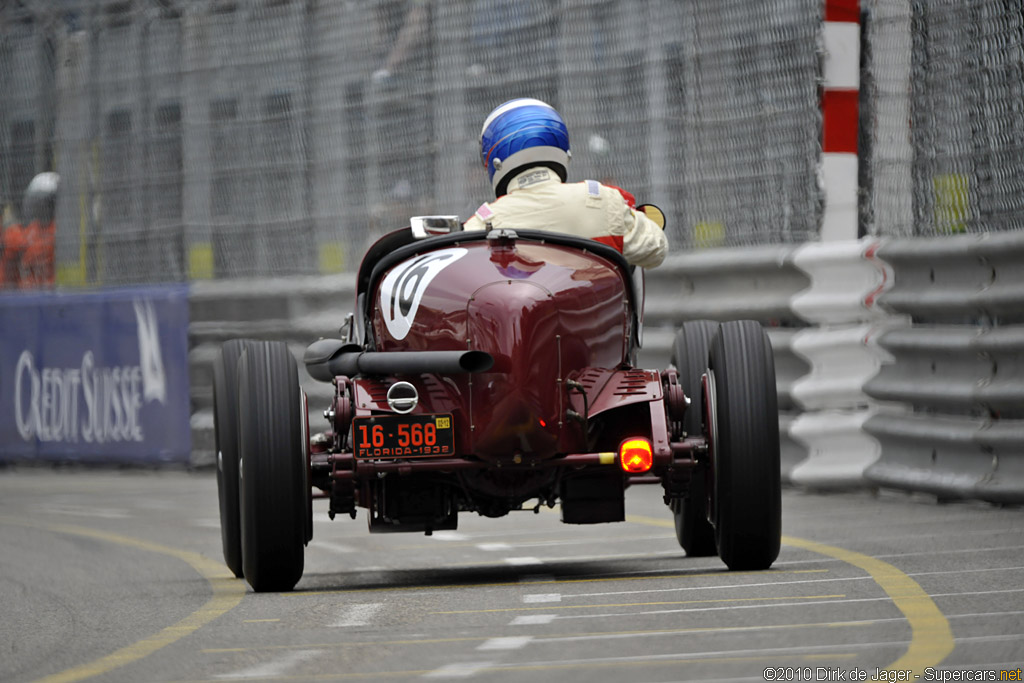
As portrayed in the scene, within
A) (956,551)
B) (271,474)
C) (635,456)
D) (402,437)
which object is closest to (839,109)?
(956,551)

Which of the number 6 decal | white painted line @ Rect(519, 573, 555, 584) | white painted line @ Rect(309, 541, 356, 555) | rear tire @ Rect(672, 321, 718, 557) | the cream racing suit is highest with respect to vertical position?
the cream racing suit

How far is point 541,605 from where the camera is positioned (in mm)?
5988

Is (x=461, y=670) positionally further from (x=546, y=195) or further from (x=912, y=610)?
(x=546, y=195)

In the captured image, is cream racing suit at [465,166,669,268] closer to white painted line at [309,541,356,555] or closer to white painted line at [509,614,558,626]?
white painted line at [309,541,356,555]

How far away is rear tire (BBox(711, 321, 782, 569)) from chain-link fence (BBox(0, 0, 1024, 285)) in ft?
10.2

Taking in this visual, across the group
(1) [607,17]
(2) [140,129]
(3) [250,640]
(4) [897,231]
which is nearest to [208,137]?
(2) [140,129]

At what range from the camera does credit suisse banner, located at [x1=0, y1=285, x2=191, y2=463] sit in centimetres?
1463

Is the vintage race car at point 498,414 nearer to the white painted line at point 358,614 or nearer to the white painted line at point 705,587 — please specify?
the white painted line at point 705,587

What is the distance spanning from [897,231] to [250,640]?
6.13 metres

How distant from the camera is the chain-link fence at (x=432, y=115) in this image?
10234mm

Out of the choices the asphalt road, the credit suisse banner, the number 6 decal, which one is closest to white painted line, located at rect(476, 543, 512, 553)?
the asphalt road

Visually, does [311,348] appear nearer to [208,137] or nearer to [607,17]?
[607,17]

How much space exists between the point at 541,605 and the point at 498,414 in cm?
78

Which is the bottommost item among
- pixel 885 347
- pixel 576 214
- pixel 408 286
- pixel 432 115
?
pixel 885 347
